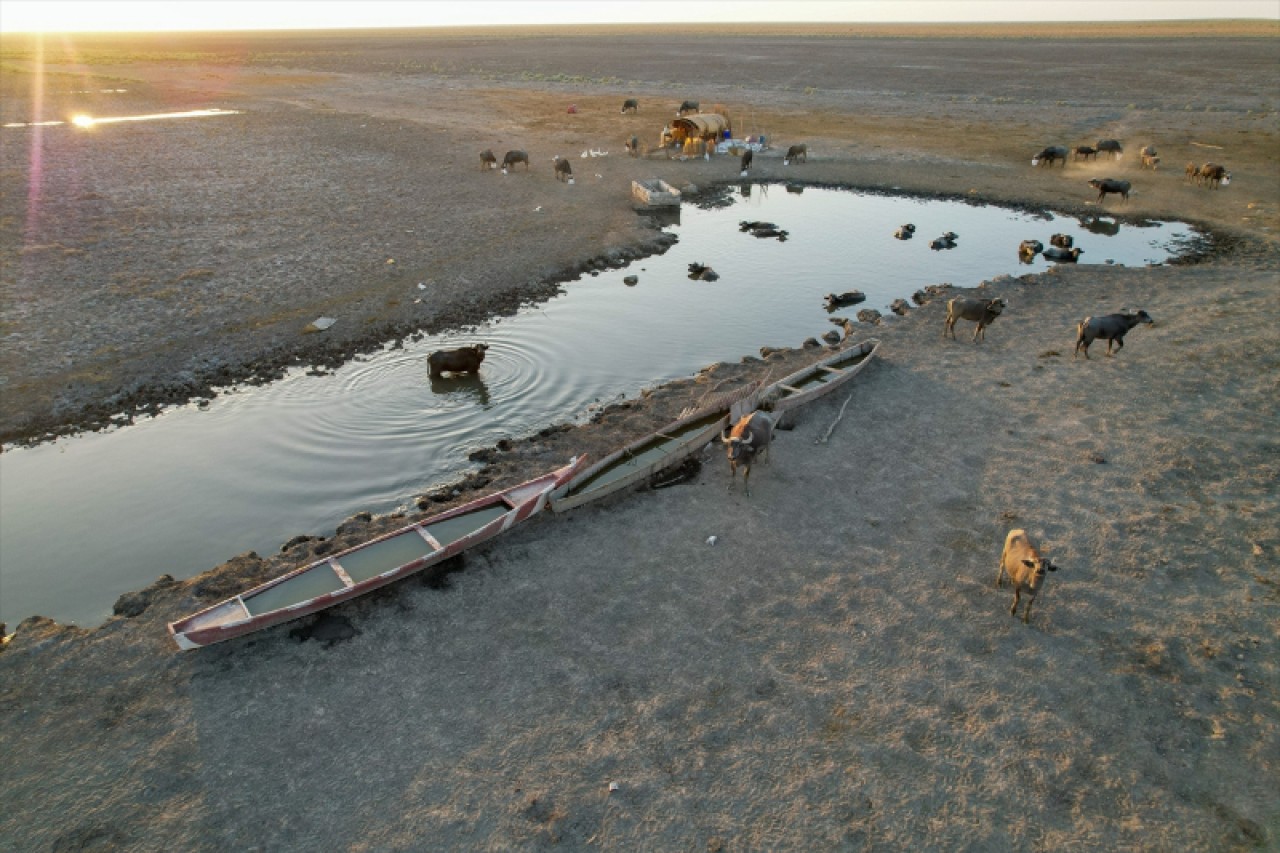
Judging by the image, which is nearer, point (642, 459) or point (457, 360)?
point (642, 459)

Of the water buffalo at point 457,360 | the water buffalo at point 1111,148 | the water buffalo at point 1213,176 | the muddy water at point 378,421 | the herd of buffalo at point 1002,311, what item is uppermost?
the water buffalo at point 1111,148

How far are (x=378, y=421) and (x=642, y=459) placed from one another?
6.09m

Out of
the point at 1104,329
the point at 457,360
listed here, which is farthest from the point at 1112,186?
the point at 457,360

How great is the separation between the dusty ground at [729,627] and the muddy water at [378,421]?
44.6 inches

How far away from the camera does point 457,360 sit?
688 inches

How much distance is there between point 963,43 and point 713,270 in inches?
5624

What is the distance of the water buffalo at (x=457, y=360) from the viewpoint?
57.0ft

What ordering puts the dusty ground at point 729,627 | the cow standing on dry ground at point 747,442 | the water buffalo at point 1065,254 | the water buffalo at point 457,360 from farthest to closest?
the water buffalo at point 1065,254, the water buffalo at point 457,360, the cow standing on dry ground at point 747,442, the dusty ground at point 729,627

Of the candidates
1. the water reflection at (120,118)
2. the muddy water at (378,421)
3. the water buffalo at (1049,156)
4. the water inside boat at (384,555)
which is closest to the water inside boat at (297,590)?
the water inside boat at (384,555)

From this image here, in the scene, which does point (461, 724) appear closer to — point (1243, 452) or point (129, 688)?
point (129, 688)

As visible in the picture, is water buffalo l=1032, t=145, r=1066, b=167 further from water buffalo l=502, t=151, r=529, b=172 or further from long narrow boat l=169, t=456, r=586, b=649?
long narrow boat l=169, t=456, r=586, b=649

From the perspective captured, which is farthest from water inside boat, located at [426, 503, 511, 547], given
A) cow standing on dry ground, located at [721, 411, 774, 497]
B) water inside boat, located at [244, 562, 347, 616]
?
cow standing on dry ground, located at [721, 411, 774, 497]

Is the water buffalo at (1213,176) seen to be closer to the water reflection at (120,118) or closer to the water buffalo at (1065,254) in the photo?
the water buffalo at (1065,254)

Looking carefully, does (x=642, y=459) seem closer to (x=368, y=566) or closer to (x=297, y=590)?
(x=368, y=566)
